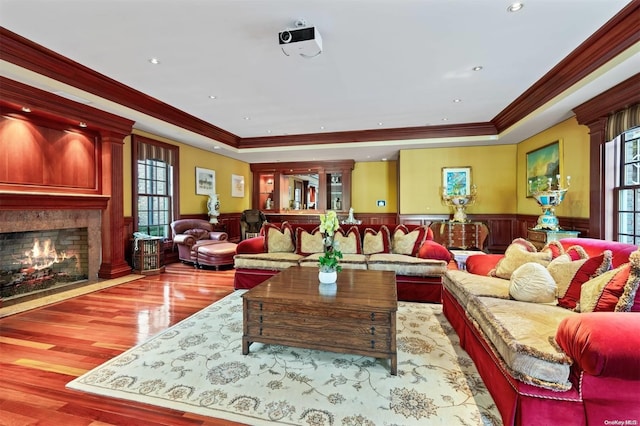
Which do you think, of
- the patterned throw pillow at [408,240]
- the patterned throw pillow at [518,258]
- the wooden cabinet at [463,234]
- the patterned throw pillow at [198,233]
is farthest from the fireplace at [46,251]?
the wooden cabinet at [463,234]

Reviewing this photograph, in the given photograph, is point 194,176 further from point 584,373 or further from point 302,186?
point 584,373

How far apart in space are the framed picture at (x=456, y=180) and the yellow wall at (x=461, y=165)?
9 centimetres

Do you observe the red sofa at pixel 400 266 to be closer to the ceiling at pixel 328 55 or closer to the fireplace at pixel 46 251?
the ceiling at pixel 328 55

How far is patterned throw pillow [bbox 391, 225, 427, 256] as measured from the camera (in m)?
4.19

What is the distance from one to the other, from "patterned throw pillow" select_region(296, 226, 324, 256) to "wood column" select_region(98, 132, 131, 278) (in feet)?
10.0

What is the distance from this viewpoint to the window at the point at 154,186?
213 inches

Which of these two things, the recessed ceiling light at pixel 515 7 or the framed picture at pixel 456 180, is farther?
the framed picture at pixel 456 180

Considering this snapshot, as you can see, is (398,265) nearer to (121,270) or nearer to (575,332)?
(575,332)

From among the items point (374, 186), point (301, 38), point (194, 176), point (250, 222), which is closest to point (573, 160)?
point (301, 38)

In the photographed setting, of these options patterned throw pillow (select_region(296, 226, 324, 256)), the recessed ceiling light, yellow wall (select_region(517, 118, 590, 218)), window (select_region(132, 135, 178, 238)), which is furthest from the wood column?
yellow wall (select_region(517, 118, 590, 218))

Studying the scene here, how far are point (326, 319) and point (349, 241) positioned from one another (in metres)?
2.24

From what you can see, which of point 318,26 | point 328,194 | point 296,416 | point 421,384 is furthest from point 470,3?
point 328,194

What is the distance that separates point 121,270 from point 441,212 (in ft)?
21.5

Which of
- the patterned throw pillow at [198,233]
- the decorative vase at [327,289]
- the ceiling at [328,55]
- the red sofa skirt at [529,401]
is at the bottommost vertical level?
the red sofa skirt at [529,401]
